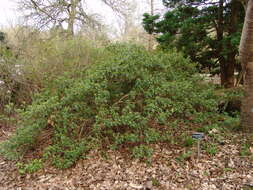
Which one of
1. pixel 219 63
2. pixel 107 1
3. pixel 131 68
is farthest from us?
pixel 107 1

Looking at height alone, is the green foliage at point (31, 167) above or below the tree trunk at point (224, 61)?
below

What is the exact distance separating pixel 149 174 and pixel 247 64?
240 centimetres

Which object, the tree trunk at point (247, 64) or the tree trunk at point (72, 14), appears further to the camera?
the tree trunk at point (72, 14)

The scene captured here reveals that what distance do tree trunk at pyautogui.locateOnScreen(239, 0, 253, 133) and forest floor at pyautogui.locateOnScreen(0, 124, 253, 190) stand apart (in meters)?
0.56

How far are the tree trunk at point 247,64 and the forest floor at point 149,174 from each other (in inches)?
22.2

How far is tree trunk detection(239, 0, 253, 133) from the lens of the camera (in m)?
2.67

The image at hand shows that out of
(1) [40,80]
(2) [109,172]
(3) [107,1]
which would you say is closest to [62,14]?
(3) [107,1]

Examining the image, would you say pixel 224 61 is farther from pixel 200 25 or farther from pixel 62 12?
pixel 62 12

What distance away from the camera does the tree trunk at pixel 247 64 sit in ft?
8.75

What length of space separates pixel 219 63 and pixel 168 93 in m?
3.96

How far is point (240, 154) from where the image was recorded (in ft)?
8.48

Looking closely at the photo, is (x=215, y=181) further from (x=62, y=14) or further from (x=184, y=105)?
(x=62, y=14)

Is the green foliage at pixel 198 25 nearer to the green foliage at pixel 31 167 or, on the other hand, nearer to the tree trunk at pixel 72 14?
the green foliage at pixel 31 167

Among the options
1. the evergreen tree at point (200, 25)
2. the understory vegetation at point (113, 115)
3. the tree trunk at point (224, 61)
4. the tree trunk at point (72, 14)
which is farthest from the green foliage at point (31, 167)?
the tree trunk at point (72, 14)
